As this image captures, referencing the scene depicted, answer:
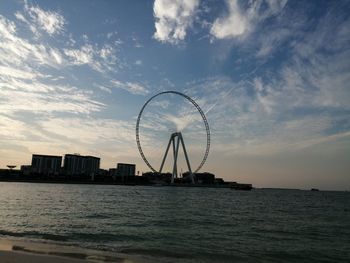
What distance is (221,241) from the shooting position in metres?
25.5

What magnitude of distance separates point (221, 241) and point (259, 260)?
575 centimetres

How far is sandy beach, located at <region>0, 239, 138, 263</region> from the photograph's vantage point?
1548 cm

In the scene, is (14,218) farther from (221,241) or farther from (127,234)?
(221,241)

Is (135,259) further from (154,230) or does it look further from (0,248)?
(154,230)

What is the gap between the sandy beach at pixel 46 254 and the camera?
15.5 meters

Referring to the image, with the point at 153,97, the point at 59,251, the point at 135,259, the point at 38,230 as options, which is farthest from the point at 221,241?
the point at 153,97

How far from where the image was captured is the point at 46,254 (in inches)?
680

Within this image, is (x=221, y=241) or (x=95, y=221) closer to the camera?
(x=221, y=241)

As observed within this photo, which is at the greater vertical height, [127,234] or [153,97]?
[153,97]

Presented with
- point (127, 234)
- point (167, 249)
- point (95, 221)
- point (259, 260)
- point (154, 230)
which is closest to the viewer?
point (259, 260)

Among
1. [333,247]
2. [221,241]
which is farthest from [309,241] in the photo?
[221,241]

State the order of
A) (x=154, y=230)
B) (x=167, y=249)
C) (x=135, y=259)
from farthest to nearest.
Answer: (x=154, y=230) < (x=167, y=249) < (x=135, y=259)

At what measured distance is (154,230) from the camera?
2989 cm

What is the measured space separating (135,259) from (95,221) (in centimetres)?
1821
